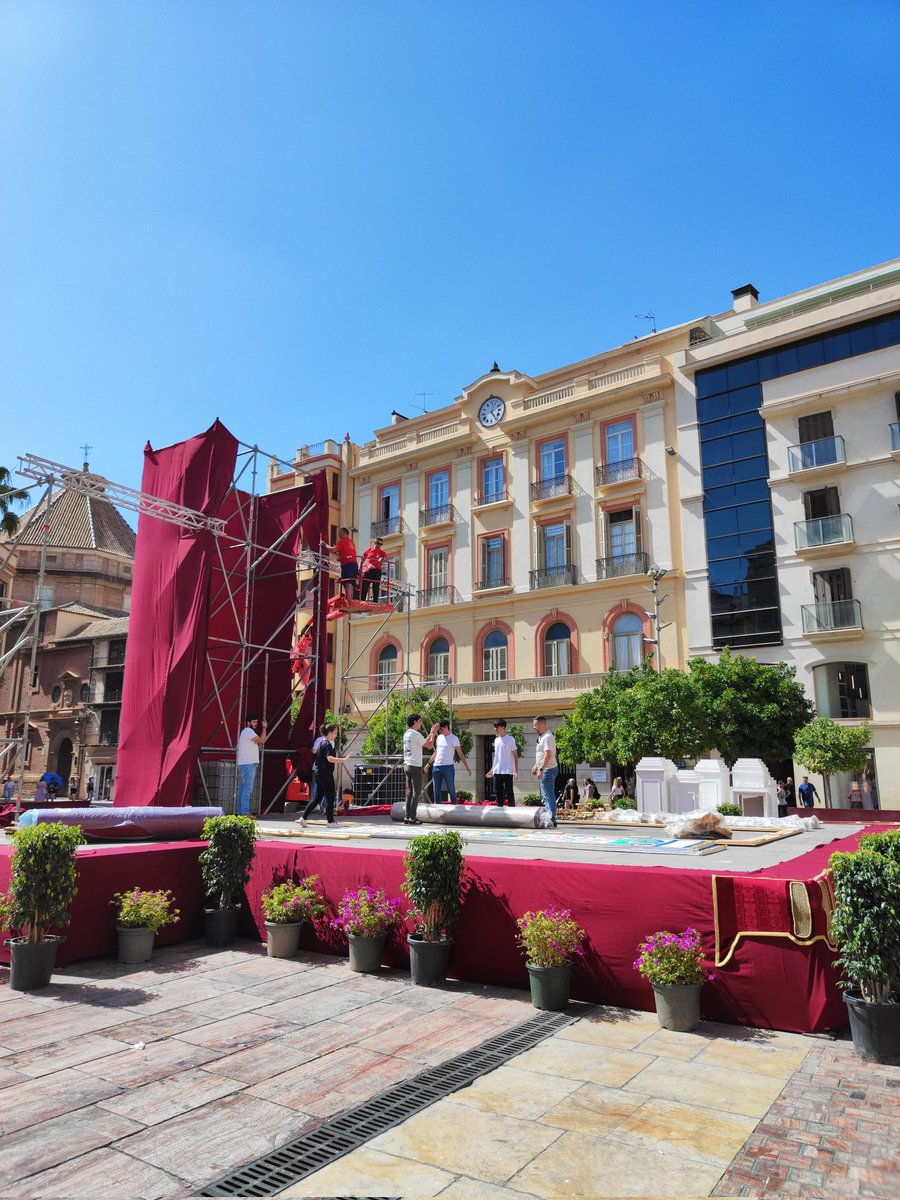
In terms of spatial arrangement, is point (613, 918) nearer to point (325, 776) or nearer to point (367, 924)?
point (367, 924)

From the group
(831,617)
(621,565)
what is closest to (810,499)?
(831,617)

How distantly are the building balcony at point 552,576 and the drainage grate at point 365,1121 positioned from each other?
23.6 m

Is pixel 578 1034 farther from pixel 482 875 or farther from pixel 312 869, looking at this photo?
pixel 312 869

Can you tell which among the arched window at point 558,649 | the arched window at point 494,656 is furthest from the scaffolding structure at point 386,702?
the arched window at point 558,649

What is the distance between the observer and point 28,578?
4994cm

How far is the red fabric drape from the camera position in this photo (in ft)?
43.1

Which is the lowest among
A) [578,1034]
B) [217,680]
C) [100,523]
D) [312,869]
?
[578,1034]

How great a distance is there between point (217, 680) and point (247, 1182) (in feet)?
43.8

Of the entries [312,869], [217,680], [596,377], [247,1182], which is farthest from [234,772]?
[596,377]

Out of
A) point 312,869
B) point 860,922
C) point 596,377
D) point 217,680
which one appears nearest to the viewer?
point 860,922

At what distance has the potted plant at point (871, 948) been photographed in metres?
4.37

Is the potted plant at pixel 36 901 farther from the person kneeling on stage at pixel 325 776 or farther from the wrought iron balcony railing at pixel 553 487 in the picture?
the wrought iron balcony railing at pixel 553 487

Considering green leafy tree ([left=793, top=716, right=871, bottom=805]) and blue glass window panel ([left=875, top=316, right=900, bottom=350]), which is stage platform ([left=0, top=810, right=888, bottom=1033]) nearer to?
green leafy tree ([left=793, top=716, right=871, bottom=805])

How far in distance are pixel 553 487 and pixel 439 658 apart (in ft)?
25.1
